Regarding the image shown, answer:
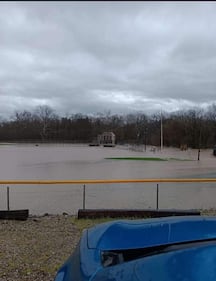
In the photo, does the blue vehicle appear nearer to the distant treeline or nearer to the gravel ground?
the gravel ground

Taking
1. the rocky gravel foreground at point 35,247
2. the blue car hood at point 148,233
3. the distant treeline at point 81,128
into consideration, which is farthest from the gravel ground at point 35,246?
the distant treeline at point 81,128

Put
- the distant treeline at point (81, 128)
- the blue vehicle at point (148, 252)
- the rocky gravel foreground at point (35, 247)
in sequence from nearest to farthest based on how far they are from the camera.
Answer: the blue vehicle at point (148, 252) → the rocky gravel foreground at point (35, 247) → the distant treeline at point (81, 128)

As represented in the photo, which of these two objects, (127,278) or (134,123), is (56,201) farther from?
(134,123)

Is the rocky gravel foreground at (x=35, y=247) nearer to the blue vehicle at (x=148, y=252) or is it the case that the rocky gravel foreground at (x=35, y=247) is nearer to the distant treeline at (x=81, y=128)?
the blue vehicle at (x=148, y=252)

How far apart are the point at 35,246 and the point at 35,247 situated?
2.7 inches

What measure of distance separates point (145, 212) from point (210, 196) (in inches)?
305

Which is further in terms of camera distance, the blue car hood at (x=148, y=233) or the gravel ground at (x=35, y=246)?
the gravel ground at (x=35, y=246)

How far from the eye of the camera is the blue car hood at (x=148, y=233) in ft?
6.81

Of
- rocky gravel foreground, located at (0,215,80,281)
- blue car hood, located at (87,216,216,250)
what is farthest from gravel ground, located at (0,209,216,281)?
blue car hood, located at (87,216,216,250)

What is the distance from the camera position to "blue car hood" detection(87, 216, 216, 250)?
2074 millimetres

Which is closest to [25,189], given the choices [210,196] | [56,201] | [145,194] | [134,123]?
[56,201]

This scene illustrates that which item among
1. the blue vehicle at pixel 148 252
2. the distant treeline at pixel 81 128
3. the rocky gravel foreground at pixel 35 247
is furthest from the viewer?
the distant treeline at pixel 81 128

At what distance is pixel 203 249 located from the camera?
1.85 meters

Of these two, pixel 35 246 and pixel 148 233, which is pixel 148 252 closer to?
pixel 148 233
